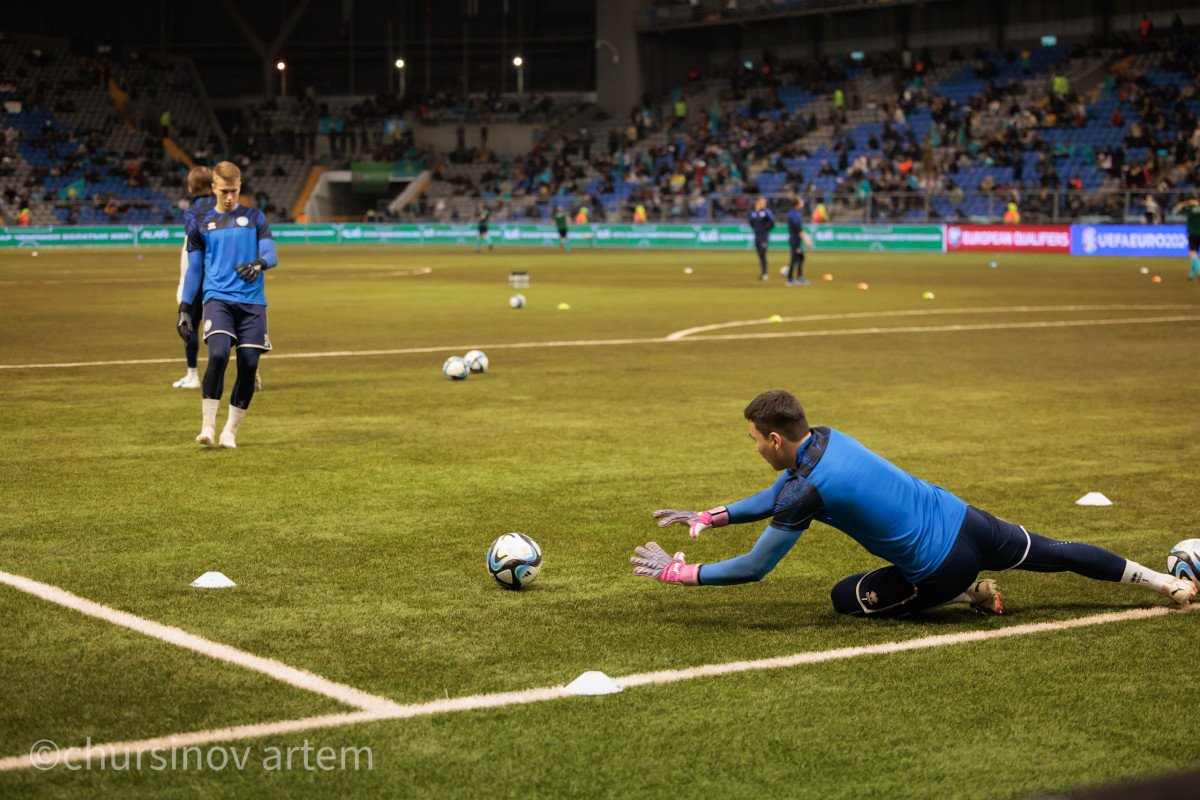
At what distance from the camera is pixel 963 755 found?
14.2 ft

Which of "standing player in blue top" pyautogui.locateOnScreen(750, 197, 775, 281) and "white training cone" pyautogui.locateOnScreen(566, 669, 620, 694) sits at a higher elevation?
"standing player in blue top" pyautogui.locateOnScreen(750, 197, 775, 281)

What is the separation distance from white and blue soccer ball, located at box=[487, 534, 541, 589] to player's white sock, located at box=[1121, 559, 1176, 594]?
106 inches

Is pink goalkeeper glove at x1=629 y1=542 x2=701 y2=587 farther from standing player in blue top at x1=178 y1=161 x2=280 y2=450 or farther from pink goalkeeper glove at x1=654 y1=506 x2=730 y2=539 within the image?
standing player in blue top at x1=178 y1=161 x2=280 y2=450

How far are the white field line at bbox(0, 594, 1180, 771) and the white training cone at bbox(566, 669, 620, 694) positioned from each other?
41mm

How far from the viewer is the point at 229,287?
10125mm

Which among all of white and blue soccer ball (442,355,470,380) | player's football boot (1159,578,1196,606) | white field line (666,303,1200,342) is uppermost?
white field line (666,303,1200,342)

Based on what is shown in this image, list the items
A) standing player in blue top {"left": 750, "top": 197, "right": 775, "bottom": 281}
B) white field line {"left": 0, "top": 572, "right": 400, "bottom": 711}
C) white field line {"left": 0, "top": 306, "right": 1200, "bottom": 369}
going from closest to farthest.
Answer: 1. white field line {"left": 0, "top": 572, "right": 400, "bottom": 711}
2. white field line {"left": 0, "top": 306, "right": 1200, "bottom": 369}
3. standing player in blue top {"left": 750, "top": 197, "right": 775, "bottom": 281}

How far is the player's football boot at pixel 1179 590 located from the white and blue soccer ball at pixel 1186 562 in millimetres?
211

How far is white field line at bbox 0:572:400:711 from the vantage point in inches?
190

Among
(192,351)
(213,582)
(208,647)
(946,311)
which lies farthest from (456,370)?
(946,311)

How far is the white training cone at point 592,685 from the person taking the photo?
488 centimetres

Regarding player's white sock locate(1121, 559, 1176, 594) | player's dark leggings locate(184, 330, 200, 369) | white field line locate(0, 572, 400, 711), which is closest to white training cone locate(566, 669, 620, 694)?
white field line locate(0, 572, 400, 711)

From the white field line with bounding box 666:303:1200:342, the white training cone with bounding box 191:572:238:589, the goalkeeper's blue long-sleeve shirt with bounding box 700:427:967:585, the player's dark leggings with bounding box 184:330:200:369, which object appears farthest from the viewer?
the white field line with bounding box 666:303:1200:342

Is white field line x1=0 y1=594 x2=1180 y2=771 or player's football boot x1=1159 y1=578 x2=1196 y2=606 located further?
player's football boot x1=1159 y1=578 x2=1196 y2=606
